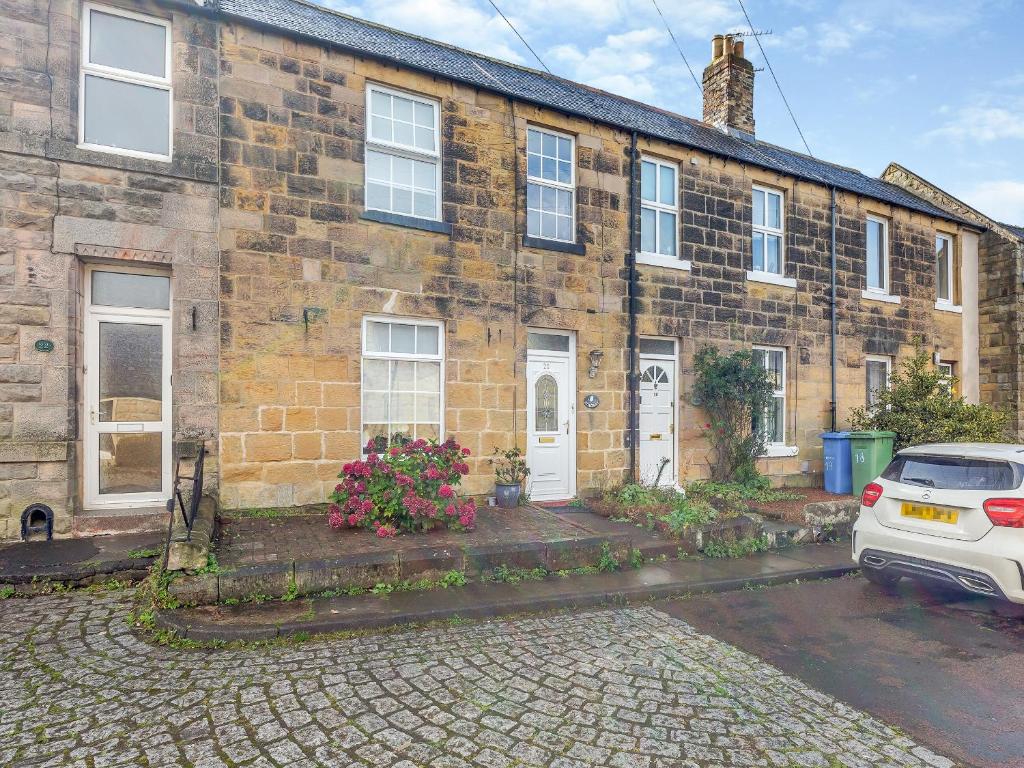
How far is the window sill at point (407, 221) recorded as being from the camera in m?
8.10

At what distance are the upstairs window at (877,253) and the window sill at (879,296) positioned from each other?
0.37 feet

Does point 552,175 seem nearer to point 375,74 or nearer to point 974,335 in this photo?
point 375,74

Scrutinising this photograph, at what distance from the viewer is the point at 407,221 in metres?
8.31

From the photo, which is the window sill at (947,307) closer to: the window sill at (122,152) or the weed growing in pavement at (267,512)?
the weed growing in pavement at (267,512)

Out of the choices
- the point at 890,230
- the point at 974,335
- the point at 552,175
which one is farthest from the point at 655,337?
the point at 974,335

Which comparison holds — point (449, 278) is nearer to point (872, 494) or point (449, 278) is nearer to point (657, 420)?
point (657, 420)

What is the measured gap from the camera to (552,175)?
9.63 m

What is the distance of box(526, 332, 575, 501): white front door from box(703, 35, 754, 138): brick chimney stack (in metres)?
7.36

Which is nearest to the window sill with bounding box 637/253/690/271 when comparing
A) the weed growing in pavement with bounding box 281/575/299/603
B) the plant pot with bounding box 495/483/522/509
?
the plant pot with bounding box 495/483/522/509

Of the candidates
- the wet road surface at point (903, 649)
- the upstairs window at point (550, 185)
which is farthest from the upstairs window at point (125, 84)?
the wet road surface at point (903, 649)

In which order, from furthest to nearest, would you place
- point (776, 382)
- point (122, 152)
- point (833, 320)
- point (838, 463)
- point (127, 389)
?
point (833, 320)
point (776, 382)
point (838, 463)
point (127, 389)
point (122, 152)

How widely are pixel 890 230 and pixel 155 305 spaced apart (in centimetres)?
1421

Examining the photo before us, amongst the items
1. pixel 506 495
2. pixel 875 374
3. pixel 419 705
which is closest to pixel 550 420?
pixel 506 495

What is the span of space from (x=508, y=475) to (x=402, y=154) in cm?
472
